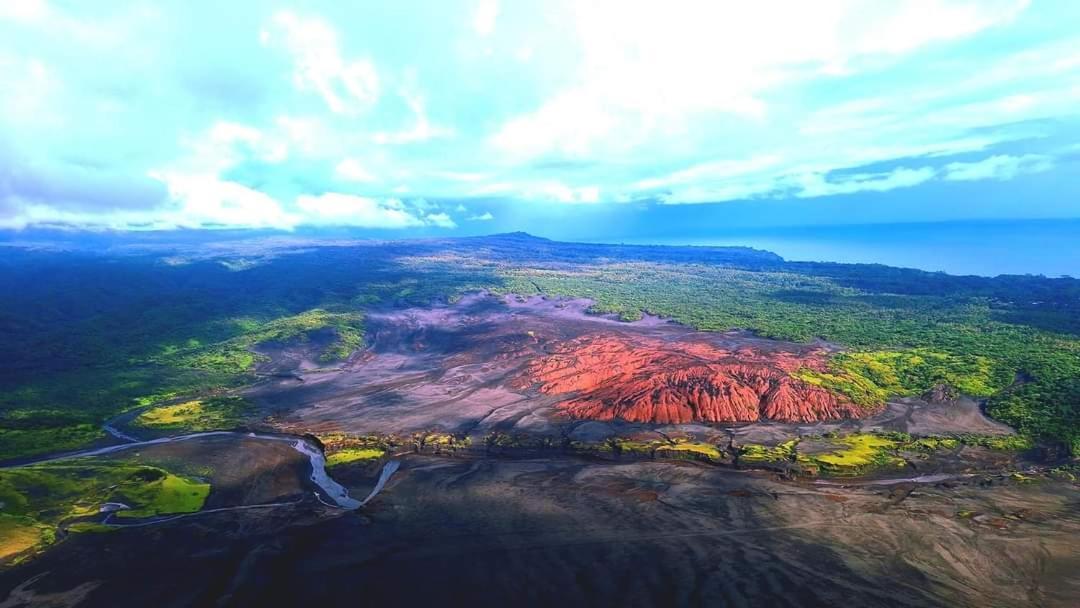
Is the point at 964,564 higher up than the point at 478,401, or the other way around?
the point at 964,564

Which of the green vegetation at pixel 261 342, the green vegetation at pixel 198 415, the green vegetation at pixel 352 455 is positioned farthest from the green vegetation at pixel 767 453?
the green vegetation at pixel 261 342

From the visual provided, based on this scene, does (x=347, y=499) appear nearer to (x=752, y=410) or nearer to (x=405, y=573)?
(x=405, y=573)

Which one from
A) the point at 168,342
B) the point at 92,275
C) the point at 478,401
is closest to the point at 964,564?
the point at 478,401

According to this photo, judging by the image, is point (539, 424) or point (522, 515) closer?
point (522, 515)

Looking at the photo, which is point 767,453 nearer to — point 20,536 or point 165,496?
point 165,496

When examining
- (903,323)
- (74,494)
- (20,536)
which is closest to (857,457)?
(20,536)

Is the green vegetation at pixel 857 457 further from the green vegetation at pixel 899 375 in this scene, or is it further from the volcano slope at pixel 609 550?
the green vegetation at pixel 899 375

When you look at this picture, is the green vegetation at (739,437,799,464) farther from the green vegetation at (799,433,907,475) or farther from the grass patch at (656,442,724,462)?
the grass patch at (656,442,724,462)
